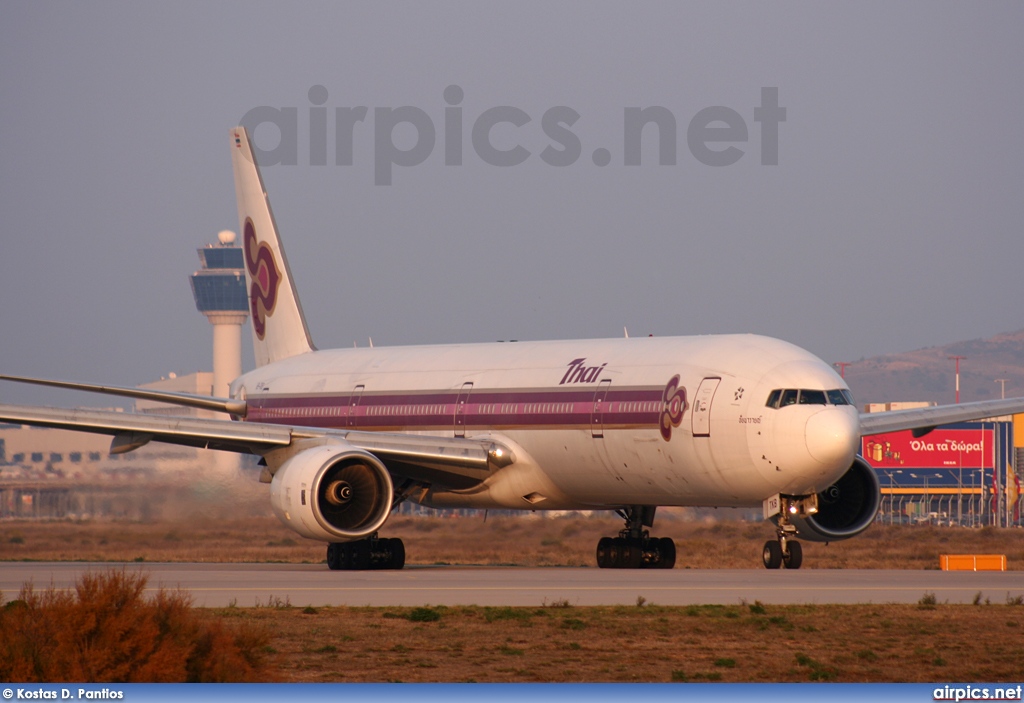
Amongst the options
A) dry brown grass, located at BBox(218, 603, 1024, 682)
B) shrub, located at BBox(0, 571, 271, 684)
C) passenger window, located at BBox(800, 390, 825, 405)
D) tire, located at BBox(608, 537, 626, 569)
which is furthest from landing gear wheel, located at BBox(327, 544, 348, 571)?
shrub, located at BBox(0, 571, 271, 684)

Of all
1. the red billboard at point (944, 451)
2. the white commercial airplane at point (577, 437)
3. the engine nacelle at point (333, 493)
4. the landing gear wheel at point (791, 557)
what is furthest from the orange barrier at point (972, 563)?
the red billboard at point (944, 451)

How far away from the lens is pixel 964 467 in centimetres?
12581

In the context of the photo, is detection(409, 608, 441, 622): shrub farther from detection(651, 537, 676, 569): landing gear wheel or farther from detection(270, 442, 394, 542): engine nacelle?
detection(651, 537, 676, 569): landing gear wheel

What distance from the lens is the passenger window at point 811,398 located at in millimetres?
25016

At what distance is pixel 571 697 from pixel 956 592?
14.3 m

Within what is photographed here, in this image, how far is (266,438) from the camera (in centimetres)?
2823

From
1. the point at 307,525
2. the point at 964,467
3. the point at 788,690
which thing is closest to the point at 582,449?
the point at 307,525

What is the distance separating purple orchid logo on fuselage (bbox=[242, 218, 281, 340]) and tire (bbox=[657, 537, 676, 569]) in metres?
12.6

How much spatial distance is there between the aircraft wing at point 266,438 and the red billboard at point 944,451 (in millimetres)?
100173

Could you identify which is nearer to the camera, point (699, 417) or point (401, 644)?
point (401, 644)

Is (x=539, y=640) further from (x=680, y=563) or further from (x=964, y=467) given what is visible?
(x=964, y=467)

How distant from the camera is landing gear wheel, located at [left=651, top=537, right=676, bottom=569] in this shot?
99.8 feet

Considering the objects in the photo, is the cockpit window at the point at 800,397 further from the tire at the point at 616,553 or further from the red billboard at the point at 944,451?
the red billboard at the point at 944,451

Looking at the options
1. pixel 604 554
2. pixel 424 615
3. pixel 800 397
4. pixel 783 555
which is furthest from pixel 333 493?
pixel 424 615
